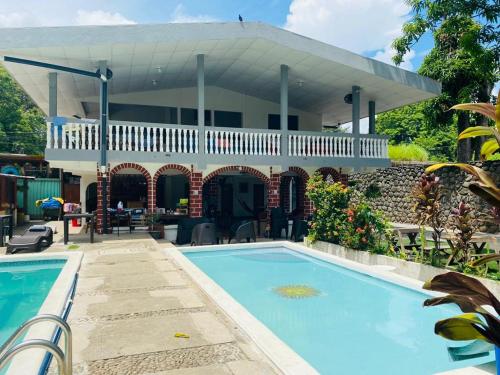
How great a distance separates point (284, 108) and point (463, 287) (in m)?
11.7

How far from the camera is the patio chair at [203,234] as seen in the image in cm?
1171

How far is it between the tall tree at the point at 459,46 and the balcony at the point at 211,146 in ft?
12.4

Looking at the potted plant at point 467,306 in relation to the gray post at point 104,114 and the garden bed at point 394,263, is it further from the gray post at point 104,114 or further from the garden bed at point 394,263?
the gray post at point 104,114

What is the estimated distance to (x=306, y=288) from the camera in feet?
26.2

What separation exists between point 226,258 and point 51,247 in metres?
4.88

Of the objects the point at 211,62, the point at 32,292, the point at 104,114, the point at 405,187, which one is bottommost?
the point at 32,292

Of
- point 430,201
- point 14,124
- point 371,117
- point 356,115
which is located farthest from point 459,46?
point 14,124

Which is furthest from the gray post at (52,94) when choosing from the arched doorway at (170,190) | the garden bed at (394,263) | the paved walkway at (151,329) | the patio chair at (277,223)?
the garden bed at (394,263)

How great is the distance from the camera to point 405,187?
19.0 m

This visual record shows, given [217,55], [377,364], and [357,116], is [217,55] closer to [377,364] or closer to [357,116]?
[357,116]

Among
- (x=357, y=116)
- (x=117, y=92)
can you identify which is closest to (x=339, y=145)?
(x=357, y=116)

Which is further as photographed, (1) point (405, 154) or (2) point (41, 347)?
(1) point (405, 154)

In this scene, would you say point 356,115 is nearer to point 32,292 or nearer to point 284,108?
point 284,108

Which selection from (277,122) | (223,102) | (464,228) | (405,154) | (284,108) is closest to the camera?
(464,228)
